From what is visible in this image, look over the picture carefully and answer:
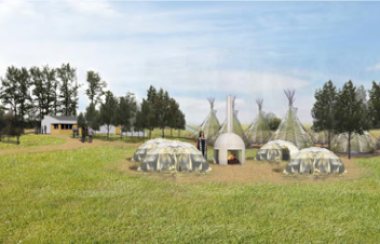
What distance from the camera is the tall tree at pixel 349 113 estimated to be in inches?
1077

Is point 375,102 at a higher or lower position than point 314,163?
higher

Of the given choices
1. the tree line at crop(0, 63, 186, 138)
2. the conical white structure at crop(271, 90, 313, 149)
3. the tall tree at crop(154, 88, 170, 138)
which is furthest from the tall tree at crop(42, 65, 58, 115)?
the conical white structure at crop(271, 90, 313, 149)

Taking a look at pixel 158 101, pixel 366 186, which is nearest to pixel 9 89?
pixel 158 101

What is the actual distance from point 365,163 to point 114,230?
751 inches

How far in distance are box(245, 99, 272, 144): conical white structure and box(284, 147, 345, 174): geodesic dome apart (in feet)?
65.8

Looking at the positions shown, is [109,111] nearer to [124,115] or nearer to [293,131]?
[124,115]

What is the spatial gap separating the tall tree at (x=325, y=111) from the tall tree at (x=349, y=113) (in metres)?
0.73

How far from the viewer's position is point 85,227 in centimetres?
896

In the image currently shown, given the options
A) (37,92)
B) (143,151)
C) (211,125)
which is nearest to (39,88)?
(37,92)

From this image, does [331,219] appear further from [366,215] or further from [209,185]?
[209,185]

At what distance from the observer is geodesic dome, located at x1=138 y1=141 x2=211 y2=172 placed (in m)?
17.4

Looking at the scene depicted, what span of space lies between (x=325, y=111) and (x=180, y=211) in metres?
25.3

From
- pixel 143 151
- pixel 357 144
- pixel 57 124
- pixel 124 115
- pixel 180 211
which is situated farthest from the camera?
pixel 57 124

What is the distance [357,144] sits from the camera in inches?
1238
